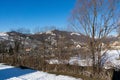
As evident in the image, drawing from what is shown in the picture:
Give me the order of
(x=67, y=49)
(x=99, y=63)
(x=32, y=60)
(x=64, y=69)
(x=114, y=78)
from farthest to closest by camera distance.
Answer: (x=67, y=49), (x=32, y=60), (x=64, y=69), (x=99, y=63), (x=114, y=78)

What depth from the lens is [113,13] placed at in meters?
11.5

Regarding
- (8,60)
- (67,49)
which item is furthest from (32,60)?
(67,49)

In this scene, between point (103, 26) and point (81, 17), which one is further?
point (81, 17)

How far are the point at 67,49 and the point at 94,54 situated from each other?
7254mm

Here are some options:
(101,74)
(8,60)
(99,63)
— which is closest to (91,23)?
(99,63)

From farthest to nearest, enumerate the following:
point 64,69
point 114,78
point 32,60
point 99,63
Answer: point 32,60, point 64,69, point 99,63, point 114,78

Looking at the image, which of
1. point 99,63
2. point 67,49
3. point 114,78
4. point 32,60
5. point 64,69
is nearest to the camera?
point 114,78

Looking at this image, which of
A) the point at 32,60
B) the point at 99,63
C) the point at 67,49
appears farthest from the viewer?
the point at 67,49

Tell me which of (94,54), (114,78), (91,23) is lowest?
(114,78)

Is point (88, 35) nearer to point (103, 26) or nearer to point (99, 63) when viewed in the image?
point (103, 26)

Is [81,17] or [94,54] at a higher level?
[81,17]

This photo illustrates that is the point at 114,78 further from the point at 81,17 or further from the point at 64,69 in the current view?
the point at 81,17

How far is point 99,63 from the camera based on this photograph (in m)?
11.1

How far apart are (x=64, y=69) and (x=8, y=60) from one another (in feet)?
22.9
